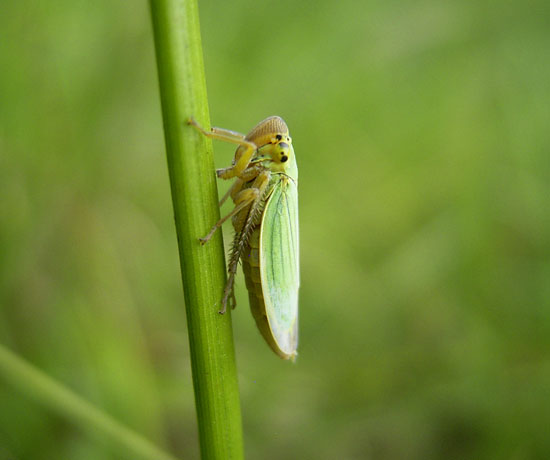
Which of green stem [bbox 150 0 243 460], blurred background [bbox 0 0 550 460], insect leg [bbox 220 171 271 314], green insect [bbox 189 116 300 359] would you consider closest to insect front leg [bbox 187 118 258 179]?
green insect [bbox 189 116 300 359]

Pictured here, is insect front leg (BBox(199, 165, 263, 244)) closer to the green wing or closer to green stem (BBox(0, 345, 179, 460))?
the green wing

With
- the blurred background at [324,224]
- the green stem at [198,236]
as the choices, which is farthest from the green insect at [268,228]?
the blurred background at [324,224]

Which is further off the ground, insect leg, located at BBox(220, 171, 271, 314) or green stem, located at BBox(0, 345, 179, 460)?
insect leg, located at BBox(220, 171, 271, 314)

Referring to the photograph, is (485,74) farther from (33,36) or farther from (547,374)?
(33,36)

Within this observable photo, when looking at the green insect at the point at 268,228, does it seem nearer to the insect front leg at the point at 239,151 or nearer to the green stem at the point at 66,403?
the insect front leg at the point at 239,151

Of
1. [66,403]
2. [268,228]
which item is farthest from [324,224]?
[66,403]

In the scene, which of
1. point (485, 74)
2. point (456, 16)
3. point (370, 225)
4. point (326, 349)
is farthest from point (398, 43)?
point (326, 349)
